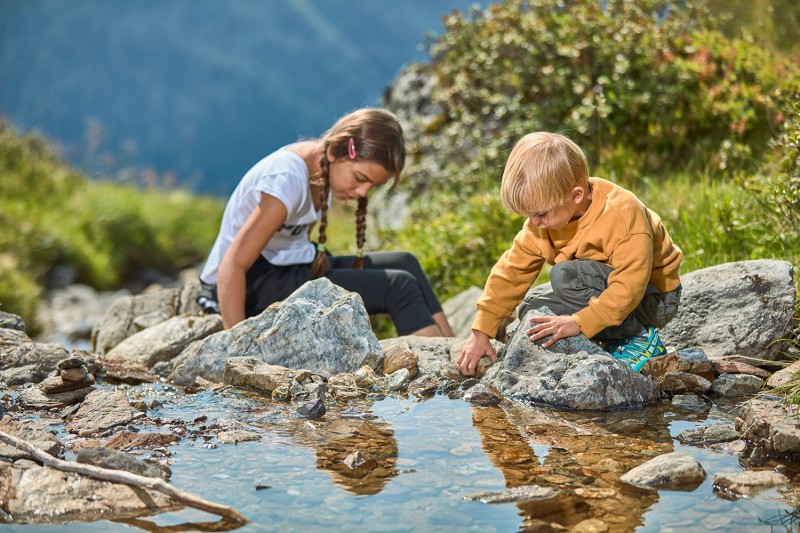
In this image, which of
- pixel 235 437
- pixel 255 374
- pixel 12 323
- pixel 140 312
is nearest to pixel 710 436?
pixel 235 437

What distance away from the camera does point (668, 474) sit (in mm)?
2852

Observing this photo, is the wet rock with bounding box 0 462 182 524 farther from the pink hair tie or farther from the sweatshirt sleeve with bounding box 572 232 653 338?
the pink hair tie

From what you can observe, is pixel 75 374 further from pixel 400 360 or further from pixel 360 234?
pixel 360 234

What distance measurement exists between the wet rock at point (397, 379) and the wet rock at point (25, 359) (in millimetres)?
1916

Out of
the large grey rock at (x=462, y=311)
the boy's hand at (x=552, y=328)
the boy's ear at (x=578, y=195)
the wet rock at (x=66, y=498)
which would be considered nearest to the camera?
the wet rock at (x=66, y=498)

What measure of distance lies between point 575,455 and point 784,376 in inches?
57.0

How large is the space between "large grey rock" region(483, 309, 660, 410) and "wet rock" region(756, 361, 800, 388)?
1.78ft

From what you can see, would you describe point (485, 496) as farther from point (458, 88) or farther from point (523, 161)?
point (458, 88)

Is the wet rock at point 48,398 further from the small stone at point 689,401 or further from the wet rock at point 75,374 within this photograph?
the small stone at point 689,401

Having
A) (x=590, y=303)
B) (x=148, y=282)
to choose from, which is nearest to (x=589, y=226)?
(x=590, y=303)

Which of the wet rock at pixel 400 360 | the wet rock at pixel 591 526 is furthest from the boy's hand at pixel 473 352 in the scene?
the wet rock at pixel 591 526

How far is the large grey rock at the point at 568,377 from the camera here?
3840 millimetres

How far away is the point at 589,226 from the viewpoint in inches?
153

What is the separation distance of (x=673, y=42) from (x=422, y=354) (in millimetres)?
5634
